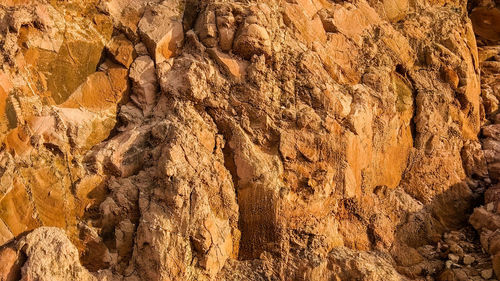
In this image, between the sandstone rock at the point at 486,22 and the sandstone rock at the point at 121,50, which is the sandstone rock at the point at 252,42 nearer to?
the sandstone rock at the point at 121,50

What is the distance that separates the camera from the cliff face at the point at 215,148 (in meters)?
5.97

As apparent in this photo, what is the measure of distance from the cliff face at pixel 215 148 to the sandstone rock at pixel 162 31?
0.03 metres

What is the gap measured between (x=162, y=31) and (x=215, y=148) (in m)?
1.84

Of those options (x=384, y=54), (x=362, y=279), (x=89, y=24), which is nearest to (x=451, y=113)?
(x=384, y=54)

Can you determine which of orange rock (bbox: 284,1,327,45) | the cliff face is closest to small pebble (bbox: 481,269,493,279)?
the cliff face

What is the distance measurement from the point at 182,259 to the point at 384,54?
15.5 ft

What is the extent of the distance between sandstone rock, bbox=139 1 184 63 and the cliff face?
0.03m

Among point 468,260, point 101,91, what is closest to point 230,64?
point 101,91

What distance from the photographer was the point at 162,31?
7234mm

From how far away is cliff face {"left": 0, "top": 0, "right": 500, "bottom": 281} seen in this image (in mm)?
5969

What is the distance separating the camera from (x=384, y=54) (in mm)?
8523

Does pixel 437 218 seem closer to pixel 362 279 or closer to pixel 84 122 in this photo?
pixel 362 279

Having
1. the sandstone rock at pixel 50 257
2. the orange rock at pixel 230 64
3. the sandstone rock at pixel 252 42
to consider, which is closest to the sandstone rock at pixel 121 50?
the orange rock at pixel 230 64

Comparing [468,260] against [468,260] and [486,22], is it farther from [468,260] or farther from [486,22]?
[486,22]
